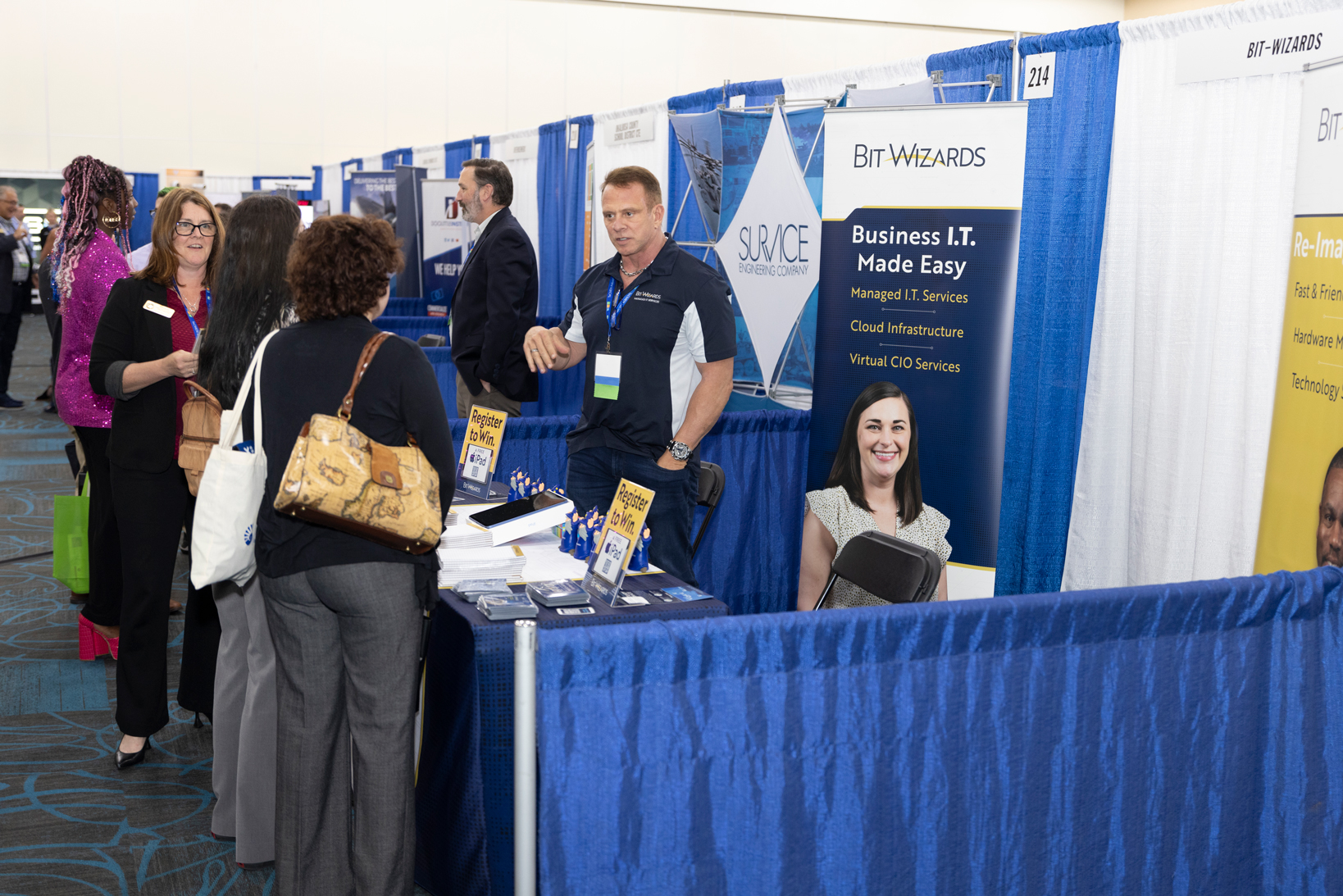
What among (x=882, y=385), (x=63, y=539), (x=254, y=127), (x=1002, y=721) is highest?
(x=254, y=127)

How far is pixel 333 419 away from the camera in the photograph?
1688mm

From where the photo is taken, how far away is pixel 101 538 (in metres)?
3.14

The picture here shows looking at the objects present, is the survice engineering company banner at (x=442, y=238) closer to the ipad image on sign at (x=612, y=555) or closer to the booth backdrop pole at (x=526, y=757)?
the ipad image on sign at (x=612, y=555)

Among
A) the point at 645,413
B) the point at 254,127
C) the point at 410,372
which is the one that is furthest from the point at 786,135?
the point at 254,127

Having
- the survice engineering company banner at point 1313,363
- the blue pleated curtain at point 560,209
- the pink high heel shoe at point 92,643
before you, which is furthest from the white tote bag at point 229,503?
the blue pleated curtain at point 560,209

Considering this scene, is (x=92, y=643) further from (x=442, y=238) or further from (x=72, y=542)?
(x=442, y=238)

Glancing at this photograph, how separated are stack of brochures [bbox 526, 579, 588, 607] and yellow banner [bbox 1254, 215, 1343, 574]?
146 centimetres

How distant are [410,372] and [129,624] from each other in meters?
1.46

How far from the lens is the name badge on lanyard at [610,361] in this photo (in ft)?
9.30

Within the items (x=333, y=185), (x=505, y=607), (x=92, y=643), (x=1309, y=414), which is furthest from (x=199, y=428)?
(x=333, y=185)

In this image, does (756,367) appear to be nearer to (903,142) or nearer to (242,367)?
(903,142)

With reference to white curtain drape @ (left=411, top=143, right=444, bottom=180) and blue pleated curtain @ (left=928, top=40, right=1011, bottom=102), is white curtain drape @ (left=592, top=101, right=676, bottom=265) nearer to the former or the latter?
blue pleated curtain @ (left=928, top=40, right=1011, bottom=102)

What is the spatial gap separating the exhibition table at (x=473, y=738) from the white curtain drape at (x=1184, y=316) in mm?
1339

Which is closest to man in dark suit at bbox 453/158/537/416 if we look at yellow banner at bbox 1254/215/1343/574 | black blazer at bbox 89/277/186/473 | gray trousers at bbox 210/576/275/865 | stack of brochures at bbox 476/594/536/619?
black blazer at bbox 89/277/186/473
